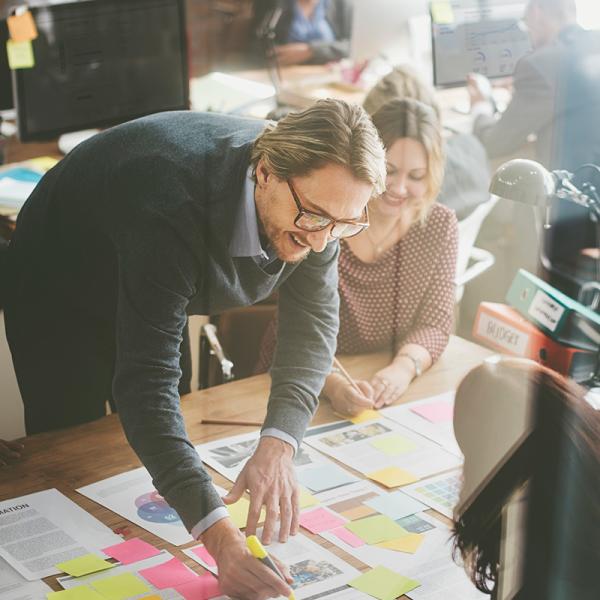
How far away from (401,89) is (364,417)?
1017mm

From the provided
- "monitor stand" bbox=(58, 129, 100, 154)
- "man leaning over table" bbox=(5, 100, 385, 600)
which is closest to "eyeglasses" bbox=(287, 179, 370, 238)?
"man leaning over table" bbox=(5, 100, 385, 600)

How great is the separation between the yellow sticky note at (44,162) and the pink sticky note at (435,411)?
1494mm

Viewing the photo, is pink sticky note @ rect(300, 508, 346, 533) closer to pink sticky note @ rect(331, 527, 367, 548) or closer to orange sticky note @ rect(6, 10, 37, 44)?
pink sticky note @ rect(331, 527, 367, 548)

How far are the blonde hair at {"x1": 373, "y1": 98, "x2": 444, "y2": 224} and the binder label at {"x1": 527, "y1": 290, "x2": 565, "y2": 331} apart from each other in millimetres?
343

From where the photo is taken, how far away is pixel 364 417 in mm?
1300

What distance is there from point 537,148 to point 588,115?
47cm

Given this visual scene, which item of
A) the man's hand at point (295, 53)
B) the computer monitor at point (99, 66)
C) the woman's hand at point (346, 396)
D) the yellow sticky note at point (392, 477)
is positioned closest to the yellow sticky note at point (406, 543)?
the yellow sticky note at point (392, 477)

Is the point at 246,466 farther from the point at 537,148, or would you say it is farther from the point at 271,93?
the point at 271,93

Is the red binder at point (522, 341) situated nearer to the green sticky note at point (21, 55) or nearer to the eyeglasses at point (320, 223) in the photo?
the eyeglasses at point (320, 223)

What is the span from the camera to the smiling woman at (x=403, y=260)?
4.99ft

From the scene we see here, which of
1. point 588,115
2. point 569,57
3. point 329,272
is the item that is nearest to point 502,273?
point 588,115

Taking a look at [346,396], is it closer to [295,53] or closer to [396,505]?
[396,505]

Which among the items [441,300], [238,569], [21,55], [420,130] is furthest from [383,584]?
[21,55]

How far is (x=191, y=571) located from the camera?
0.90 m
